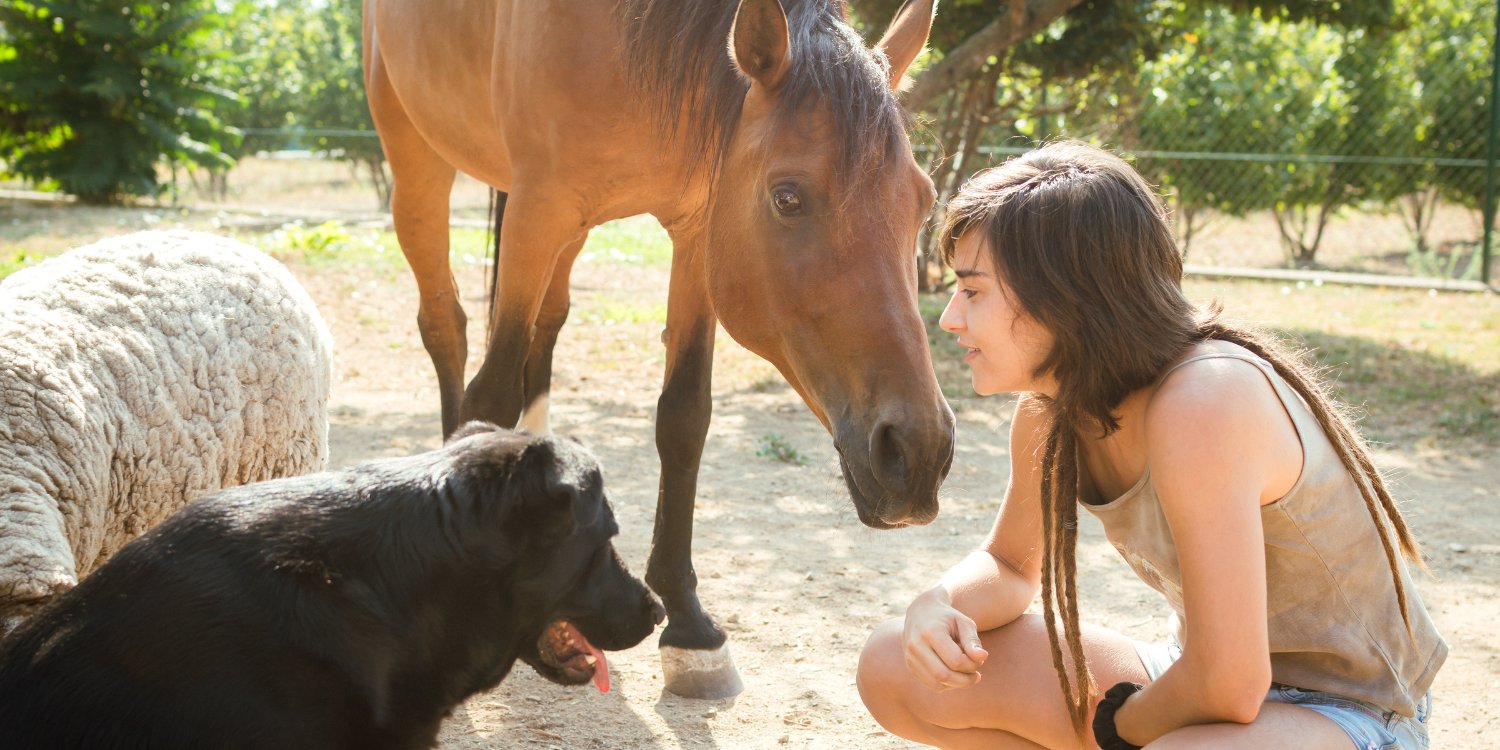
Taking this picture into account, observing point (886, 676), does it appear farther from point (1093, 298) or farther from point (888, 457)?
point (1093, 298)

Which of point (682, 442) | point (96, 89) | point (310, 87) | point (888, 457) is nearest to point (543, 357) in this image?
point (682, 442)

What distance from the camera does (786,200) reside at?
9.68 ft

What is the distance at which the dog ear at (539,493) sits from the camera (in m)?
1.98

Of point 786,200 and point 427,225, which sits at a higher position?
point 786,200

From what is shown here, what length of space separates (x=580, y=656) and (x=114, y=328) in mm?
1518

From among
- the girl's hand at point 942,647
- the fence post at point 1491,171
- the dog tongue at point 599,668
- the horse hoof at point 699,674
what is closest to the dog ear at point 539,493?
the dog tongue at point 599,668

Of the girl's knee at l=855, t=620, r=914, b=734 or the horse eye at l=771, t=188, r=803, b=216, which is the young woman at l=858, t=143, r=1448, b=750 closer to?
the girl's knee at l=855, t=620, r=914, b=734

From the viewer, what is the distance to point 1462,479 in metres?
5.71

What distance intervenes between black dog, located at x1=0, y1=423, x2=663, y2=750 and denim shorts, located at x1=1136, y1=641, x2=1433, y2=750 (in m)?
1.31

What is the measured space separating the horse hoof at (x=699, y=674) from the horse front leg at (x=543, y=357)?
1.39 m

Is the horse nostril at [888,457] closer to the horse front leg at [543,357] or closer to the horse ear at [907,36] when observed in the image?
the horse ear at [907,36]

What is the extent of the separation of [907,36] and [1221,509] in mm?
1994

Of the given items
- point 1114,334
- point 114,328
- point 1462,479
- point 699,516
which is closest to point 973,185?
point 1114,334

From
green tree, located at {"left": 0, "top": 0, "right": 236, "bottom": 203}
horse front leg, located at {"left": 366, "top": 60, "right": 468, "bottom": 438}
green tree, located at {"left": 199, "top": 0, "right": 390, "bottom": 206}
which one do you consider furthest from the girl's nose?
green tree, located at {"left": 199, "top": 0, "right": 390, "bottom": 206}
